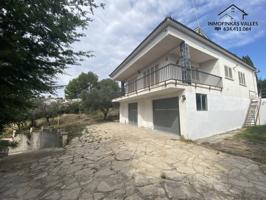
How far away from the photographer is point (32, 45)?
3.97 metres

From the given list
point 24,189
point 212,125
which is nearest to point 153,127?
point 212,125

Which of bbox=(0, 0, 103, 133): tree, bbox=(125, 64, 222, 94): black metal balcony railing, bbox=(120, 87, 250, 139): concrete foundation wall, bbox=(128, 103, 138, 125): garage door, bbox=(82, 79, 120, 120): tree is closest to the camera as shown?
bbox=(0, 0, 103, 133): tree

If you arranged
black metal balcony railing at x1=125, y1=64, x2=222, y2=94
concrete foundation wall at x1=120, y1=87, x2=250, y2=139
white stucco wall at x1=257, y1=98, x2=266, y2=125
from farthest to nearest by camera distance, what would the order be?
white stucco wall at x1=257, y1=98, x2=266, y2=125 < black metal balcony railing at x1=125, y1=64, x2=222, y2=94 < concrete foundation wall at x1=120, y1=87, x2=250, y2=139

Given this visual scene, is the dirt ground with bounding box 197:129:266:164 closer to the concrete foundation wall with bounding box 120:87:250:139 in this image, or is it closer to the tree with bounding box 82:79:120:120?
the concrete foundation wall with bounding box 120:87:250:139

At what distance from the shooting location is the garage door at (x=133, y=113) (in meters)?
15.2

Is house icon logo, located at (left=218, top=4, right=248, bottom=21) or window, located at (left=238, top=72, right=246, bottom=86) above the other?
house icon logo, located at (left=218, top=4, right=248, bottom=21)

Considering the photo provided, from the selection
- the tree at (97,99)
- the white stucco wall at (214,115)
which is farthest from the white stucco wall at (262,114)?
the tree at (97,99)

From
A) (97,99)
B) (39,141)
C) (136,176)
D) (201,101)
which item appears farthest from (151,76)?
(39,141)

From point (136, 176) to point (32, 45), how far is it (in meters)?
4.21

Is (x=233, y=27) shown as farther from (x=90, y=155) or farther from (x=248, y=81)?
(x=90, y=155)

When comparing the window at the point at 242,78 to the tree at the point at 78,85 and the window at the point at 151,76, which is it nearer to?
the window at the point at 151,76

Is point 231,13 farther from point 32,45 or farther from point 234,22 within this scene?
point 32,45

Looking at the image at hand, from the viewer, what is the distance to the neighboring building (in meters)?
9.07

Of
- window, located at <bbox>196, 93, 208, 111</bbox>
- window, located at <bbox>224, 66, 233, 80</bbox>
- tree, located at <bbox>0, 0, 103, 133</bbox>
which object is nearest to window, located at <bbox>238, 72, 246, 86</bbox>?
window, located at <bbox>224, 66, 233, 80</bbox>
